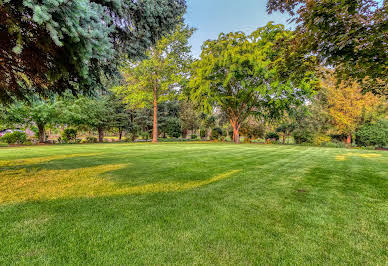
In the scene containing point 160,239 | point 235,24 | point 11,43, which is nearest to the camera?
point 160,239

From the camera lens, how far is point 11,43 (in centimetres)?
369

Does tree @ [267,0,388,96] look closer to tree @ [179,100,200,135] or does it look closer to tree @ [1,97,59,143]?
tree @ [1,97,59,143]

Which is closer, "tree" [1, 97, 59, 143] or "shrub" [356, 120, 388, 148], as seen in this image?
"tree" [1, 97, 59, 143]

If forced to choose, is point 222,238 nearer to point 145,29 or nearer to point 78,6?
point 78,6

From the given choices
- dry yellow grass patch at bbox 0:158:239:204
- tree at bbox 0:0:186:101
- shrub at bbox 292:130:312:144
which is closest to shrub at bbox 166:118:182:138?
shrub at bbox 292:130:312:144

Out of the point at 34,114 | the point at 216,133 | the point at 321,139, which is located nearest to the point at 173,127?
the point at 216,133

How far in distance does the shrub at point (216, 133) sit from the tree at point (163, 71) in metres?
10.6

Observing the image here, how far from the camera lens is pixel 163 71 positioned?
72.9 ft

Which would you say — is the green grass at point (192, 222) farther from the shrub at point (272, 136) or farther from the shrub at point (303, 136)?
the shrub at point (272, 136)

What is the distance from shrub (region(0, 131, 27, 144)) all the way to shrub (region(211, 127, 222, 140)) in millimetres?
23951

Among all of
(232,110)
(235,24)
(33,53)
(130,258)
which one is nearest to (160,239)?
(130,258)

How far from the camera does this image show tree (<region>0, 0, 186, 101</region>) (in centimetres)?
→ 260

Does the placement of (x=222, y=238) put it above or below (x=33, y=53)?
below

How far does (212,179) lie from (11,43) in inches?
202
